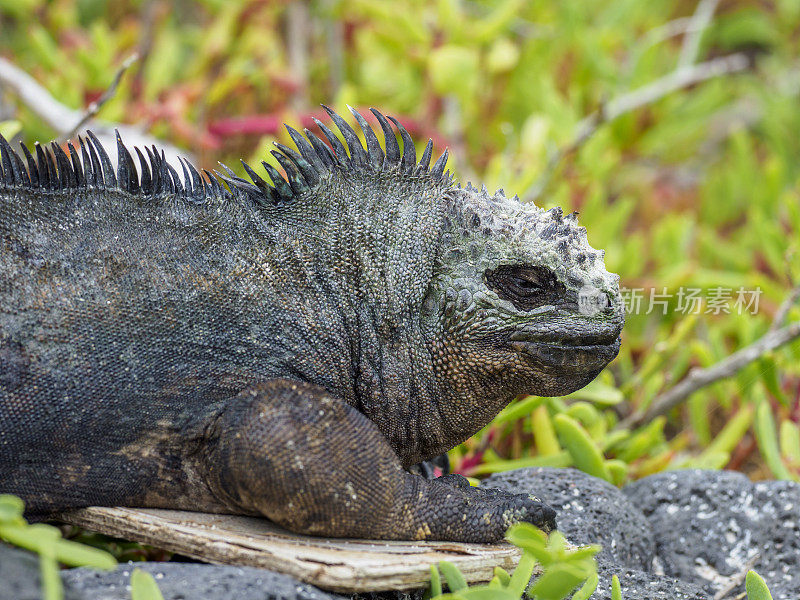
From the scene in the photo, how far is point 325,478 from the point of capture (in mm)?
2551

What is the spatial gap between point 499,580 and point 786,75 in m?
9.02

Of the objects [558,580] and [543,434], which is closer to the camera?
[558,580]

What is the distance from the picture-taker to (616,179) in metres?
8.27

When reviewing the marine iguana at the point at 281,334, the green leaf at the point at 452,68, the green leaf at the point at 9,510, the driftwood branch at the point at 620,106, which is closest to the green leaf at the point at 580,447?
the marine iguana at the point at 281,334

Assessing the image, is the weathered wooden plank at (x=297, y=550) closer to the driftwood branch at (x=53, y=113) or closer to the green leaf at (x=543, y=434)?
the green leaf at (x=543, y=434)

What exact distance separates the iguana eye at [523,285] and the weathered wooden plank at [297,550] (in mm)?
787

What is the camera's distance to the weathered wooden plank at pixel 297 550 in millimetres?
2480

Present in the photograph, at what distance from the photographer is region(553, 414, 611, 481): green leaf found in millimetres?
3486

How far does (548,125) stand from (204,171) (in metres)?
3.93

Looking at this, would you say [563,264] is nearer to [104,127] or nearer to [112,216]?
[112,216]

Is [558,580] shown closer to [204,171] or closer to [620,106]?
[204,171]

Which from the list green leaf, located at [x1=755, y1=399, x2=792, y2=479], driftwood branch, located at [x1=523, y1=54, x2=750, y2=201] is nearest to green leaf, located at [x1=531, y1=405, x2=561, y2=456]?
green leaf, located at [x1=755, y1=399, x2=792, y2=479]

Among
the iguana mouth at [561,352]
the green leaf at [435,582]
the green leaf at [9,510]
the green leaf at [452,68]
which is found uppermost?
the green leaf at [452,68]

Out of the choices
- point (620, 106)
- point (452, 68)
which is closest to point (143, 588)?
point (452, 68)
